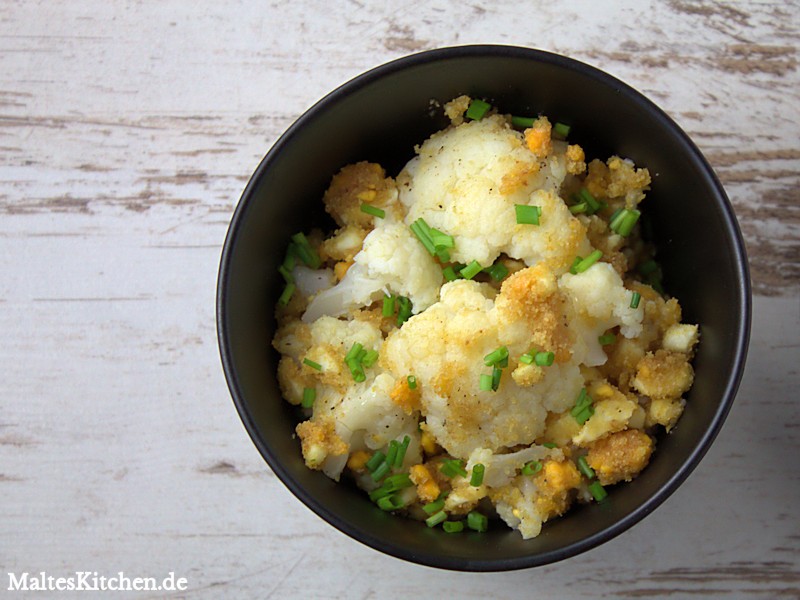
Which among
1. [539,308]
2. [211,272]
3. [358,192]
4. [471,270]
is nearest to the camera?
[539,308]

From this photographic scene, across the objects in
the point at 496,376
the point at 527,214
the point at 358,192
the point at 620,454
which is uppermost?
the point at 527,214

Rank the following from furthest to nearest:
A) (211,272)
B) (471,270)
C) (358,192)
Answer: (211,272) → (358,192) → (471,270)

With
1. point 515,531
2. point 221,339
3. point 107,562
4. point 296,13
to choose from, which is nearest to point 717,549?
point 515,531

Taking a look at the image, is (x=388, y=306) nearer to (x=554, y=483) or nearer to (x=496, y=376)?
(x=496, y=376)

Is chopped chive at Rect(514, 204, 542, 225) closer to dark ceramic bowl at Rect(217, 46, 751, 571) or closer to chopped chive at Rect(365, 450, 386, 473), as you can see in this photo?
dark ceramic bowl at Rect(217, 46, 751, 571)

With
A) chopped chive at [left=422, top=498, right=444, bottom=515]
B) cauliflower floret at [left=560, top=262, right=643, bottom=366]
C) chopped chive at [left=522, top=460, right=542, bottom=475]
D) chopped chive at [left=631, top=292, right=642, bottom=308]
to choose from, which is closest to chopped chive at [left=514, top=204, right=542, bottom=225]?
cauliflower floret at [left=560, top=262, right=643, bottom=366]

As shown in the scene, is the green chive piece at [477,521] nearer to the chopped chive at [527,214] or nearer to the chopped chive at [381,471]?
the chopped chive at [381,471]

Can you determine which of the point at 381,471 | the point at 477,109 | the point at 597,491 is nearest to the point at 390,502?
the point at 381,471

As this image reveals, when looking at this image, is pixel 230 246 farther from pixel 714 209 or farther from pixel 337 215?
pixel 714 209
